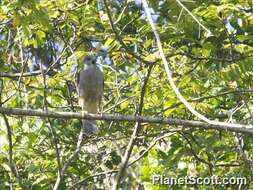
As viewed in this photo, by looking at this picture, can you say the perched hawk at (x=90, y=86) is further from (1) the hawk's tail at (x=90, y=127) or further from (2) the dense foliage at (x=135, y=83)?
(1) the hawk's tail at (x=90, y=127)

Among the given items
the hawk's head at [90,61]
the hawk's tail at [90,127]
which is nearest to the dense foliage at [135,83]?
the hawk's tail at [90,127]

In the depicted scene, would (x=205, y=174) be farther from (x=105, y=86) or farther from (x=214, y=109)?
(x=105, y=86)

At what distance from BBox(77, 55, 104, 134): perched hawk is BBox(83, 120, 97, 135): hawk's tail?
0.45m

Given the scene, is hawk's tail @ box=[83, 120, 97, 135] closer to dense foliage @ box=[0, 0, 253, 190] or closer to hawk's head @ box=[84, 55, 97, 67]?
dense foliage @ box=[0, 0, 253, 190]

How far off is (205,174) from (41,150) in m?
1.88

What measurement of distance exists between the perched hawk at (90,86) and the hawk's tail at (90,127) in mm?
451

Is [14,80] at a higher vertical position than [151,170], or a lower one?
higher

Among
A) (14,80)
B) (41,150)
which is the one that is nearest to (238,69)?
(14,80)

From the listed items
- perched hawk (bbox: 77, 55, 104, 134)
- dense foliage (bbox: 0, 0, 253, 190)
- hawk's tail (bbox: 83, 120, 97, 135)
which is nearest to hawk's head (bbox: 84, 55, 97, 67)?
perched hawk (bbox: 77, 55, 104, 134)

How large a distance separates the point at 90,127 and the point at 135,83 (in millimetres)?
676

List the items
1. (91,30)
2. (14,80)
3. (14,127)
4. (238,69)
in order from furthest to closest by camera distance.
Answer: (14,127)
(14,80)
(91,30)
(238,69)

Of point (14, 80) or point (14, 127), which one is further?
point (14, 127)

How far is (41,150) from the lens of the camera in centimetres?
607

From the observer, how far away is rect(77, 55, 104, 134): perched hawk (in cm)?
621
